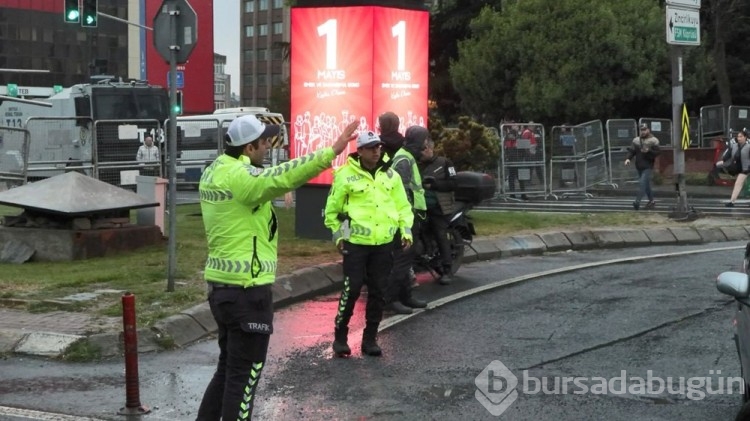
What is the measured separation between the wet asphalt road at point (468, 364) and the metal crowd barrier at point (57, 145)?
1127 cm

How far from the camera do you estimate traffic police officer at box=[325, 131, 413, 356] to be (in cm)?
802

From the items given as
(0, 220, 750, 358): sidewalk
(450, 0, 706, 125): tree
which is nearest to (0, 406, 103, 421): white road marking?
(0, 220, 750, 358): sidewalk

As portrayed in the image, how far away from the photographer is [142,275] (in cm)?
1127

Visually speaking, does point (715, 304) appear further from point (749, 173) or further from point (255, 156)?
point (749, 173)

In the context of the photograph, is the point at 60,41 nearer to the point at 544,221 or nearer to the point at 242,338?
the point at 544,221

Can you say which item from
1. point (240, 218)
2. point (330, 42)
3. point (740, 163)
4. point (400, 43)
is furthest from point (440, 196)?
point (740, 163)

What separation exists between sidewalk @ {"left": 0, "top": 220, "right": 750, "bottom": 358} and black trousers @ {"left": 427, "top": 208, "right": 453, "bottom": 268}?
4.10 feet

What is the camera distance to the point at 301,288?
11.0m

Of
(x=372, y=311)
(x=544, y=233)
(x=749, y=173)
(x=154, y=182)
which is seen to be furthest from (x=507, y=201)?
(x=372, y=311)

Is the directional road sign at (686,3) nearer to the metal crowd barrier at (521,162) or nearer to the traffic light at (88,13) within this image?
the metal crowd barrier at (521,162)

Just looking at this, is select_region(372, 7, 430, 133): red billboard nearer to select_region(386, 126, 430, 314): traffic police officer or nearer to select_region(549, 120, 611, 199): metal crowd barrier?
select_region(386, 126, 430, 314): traffic police officer

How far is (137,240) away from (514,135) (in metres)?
12.6

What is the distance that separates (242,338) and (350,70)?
9209mm

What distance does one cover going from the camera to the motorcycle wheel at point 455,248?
11750 mm
